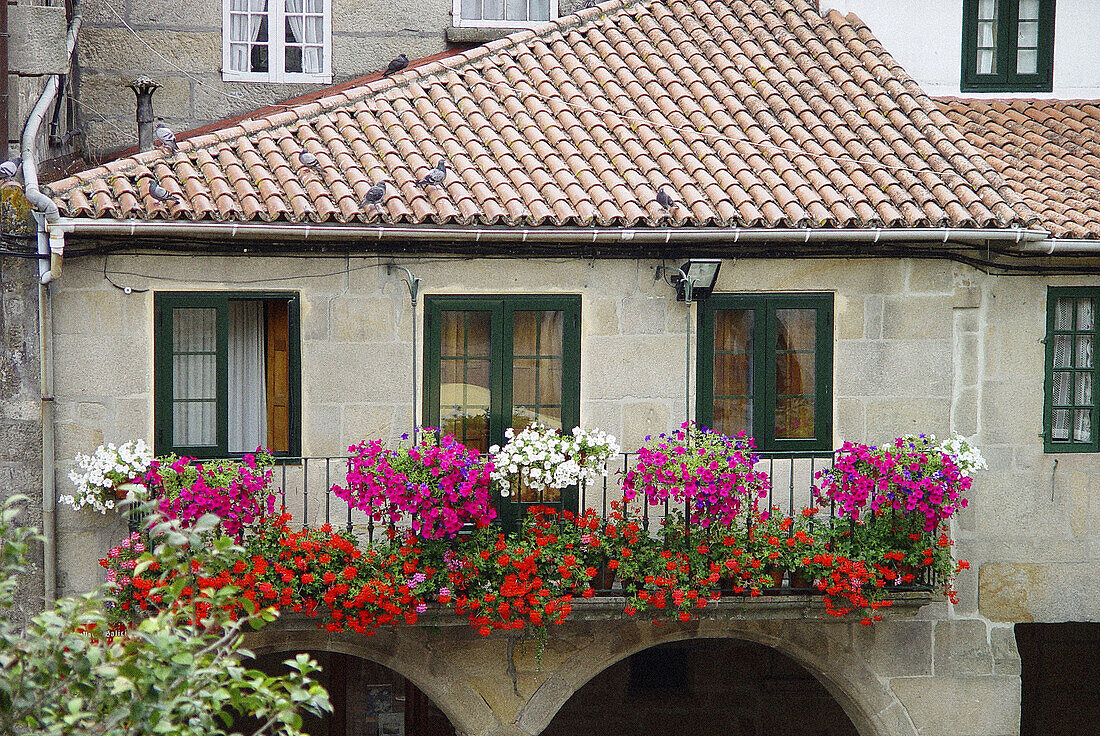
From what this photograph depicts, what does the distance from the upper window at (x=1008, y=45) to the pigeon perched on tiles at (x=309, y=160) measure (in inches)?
237

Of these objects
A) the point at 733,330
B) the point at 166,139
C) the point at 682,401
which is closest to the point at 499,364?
the point at 682,401

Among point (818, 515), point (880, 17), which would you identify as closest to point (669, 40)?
point (880, 17)

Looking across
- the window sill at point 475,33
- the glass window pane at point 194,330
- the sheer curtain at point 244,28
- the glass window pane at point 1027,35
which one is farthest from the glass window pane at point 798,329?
the sheer curtain at point 244,28

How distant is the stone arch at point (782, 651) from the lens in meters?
8.64

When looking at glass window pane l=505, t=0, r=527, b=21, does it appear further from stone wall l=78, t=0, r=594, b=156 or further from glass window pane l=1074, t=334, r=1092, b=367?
glass window pane l=1074, t=334, r=1092, b=367

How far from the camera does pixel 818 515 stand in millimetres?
8812

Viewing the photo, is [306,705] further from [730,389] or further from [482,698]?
[730,389]

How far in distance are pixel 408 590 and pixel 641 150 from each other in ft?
11.9

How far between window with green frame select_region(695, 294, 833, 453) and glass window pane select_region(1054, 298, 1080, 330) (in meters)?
1.82

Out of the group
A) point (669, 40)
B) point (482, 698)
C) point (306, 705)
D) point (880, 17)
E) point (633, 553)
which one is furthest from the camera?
point (880, 17)

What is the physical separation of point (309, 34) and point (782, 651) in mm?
6919

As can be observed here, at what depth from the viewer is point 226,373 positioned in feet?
26.9

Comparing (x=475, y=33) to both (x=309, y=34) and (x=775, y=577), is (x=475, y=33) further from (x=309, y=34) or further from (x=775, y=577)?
(x=775, y=577)

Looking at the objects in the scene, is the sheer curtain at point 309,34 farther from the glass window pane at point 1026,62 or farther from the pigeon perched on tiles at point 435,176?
the glass window pane at point 1026,62
